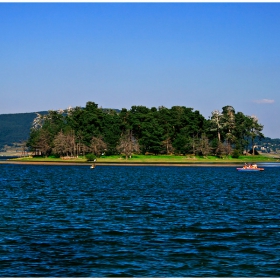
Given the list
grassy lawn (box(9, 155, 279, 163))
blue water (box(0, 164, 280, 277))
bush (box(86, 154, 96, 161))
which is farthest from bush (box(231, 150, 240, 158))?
blue water (box(0, 164, 280, 277))

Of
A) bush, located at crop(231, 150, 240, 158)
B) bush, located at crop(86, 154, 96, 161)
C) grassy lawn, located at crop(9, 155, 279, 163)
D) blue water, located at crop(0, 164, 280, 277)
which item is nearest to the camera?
blue water, located at crop(0, 164, 280, 277)

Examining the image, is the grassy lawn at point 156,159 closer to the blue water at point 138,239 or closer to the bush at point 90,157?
the bush at point 90,157

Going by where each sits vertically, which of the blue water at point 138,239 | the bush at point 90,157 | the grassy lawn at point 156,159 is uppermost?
the bush at point 90,157

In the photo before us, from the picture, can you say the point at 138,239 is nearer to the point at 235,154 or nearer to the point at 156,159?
the point at 156,159

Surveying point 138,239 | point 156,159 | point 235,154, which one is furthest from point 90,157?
point 138,239

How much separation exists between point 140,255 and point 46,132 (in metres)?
176

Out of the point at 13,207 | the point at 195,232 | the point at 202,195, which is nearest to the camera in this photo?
the point at 195,232

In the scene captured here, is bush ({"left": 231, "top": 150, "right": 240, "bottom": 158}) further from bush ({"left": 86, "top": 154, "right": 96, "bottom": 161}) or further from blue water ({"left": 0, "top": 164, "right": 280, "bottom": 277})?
blue water ({"left": 0, "top": 164, "right": 280, "bottom": 277})

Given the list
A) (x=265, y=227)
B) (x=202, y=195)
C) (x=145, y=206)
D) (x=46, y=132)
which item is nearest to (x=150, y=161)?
(x=46, y=132)

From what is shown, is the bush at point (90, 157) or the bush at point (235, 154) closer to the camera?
the bush at point (90, 157)

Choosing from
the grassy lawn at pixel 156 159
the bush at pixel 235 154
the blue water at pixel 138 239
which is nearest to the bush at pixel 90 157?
the grassy lawn at pixel 156 159

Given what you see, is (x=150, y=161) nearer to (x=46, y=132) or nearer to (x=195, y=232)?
(x=46, y=132)

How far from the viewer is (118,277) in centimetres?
2278

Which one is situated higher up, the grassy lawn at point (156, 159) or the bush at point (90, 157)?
the bush at point (90, 157)
